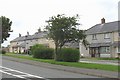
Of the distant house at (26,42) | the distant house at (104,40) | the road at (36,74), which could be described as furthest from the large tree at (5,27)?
the road at (36,74)

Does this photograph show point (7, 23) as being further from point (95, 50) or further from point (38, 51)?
point (38, 51)

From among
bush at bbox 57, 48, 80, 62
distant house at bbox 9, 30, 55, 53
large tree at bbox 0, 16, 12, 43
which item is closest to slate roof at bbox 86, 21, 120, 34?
large tree at bbox 0, 16, 12, 43

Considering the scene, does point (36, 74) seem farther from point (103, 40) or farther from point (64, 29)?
point (103, 40)

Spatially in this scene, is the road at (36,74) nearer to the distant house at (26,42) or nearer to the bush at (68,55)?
the bush at (68,55)

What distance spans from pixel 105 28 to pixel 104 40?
3.29 meters

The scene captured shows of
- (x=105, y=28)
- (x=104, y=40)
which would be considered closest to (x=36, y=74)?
(x=104, y=40)

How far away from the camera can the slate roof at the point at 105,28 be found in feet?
222

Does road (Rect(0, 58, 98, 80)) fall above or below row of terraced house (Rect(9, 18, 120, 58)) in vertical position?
below

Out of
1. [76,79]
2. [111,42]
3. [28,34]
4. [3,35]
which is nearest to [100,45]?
[111,42]

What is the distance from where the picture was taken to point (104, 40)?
68.8m

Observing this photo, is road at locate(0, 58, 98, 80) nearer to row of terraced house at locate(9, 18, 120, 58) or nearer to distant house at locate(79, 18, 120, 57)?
row of terraced house at locate(9, 18, 120, 58)

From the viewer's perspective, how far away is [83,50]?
7494cm

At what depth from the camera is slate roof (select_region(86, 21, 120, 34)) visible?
222 feet

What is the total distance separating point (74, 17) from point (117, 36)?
1154 inches
